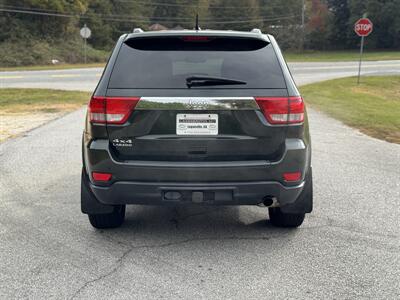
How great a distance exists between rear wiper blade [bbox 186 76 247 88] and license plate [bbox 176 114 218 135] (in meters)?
0.25

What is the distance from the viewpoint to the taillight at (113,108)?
3516 millimetres

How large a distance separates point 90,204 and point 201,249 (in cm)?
104

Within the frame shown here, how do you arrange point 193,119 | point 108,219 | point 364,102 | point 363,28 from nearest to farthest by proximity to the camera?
point 193,119
point 108,219
point 364,102
point 363,28

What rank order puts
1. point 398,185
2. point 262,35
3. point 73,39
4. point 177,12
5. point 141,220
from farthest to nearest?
point 177,12 < point 73,39 < point 398,185 < point 141,220 < point 262,35

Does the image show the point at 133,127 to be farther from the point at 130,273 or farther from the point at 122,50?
the point at 130,273

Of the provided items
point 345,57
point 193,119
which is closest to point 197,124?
point 193,119

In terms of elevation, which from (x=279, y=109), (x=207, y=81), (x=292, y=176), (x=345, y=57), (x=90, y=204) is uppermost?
(x=207, y=81)

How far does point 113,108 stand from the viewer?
11.6 feet

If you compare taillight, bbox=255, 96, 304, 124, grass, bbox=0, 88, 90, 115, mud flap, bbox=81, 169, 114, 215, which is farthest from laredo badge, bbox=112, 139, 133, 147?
grass, bbox=0, 88, 90, 115

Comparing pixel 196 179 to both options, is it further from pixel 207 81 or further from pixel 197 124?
pixel 207 81

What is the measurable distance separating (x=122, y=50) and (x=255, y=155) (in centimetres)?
140

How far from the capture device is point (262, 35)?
398cm

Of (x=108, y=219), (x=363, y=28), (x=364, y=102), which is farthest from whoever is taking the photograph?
(x=363, y=28)

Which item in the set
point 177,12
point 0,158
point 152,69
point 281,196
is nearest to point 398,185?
point 281,196
